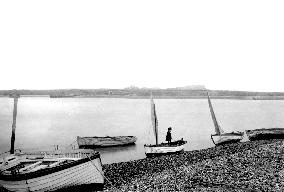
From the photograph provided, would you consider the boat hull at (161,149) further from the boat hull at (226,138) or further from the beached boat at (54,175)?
the beached boat at (54,175)

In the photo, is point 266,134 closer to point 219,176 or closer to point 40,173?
point 219,176

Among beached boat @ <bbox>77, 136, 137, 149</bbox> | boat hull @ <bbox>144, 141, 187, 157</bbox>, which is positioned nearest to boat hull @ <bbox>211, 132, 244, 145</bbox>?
boat hull @ <bbox>144, 141, 187, 157</bbox>

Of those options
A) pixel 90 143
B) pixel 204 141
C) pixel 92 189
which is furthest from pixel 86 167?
pixel 204 141

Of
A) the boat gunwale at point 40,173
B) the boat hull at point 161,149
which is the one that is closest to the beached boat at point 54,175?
the boat gunwale at point 40,173

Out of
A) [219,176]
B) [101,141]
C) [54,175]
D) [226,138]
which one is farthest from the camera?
[101,141]

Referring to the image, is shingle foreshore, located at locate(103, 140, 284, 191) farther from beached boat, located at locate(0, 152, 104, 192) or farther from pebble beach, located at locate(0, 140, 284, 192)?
beached boat, located at locate(0, 152, 104, 192)

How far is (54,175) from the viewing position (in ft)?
61.6


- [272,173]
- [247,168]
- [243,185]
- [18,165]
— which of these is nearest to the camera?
[243,185]

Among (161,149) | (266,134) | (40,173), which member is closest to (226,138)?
(266,134)

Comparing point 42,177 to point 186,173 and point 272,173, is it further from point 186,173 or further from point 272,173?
point 272,173

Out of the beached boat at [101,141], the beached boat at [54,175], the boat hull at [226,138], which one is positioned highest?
the beached boat at [54,175]

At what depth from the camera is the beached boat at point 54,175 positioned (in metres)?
18.5

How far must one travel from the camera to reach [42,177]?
60.6ft

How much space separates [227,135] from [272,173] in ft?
82.1
